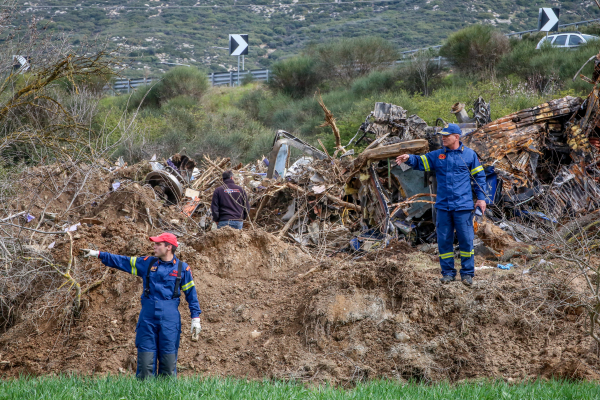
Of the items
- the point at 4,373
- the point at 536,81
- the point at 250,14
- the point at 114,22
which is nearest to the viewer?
the point at 4,373

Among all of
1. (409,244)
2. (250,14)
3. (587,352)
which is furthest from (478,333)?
(250,14)

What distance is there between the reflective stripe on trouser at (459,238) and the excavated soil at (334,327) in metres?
0.22

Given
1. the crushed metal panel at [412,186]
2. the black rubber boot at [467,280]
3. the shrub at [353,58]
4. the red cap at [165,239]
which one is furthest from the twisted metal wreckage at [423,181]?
the shrub at [353,58]

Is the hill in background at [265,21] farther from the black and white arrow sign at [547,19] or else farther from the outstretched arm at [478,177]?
the outstretched arm at [478,177]

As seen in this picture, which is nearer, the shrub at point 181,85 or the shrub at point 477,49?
the shrub at point 477,49

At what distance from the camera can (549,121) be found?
9.75 metres

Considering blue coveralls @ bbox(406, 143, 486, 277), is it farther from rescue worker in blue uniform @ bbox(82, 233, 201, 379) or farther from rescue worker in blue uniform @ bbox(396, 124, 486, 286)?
rescue worker in blue uniform @ bbox(82, 233, 201, 379)

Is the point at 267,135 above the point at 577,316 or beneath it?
beneath

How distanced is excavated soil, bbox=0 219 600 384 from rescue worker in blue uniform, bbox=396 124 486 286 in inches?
11.8

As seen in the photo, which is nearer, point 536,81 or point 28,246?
point 28,246

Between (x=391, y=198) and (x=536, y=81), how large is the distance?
632 inches

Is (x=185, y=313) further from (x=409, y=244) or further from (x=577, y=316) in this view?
(x=577, y=316)

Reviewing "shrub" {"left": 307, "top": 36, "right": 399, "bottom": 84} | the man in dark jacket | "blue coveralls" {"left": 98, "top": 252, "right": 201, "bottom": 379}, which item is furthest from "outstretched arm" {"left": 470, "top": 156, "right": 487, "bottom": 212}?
"shrub" {"left": 307, "top": 36, "right": 399, "bottom": 84}

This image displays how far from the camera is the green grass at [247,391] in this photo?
4250mm
